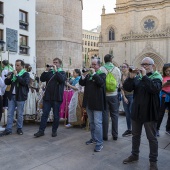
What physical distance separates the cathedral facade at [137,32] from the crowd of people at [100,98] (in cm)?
3133

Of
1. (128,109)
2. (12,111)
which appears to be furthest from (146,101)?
(12,111)

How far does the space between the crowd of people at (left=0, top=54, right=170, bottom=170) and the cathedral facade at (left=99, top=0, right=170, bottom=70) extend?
31.3 m

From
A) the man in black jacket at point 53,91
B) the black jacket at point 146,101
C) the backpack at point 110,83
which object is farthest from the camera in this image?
the man in black jacket at point 53,91

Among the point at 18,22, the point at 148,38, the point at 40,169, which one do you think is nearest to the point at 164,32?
the point at 148,38

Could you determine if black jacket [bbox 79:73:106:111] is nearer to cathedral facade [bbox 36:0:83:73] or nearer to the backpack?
the backpack

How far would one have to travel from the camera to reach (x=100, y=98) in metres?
4.28

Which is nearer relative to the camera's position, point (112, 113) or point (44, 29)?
point (112, 113)

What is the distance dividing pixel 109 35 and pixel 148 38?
25.1 ft

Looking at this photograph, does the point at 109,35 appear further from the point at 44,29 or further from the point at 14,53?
the point at 14,53

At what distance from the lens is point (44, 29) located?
2497 centimetres

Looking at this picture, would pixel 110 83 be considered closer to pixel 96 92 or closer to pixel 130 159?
pixel 96 92

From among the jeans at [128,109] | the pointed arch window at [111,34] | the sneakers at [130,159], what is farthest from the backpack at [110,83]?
the pointed arch window at [111,34]

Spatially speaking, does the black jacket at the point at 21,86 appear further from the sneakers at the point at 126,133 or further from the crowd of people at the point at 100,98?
the sneakers at the point at 126,133

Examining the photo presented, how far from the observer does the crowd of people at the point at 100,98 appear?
3.40 meters
